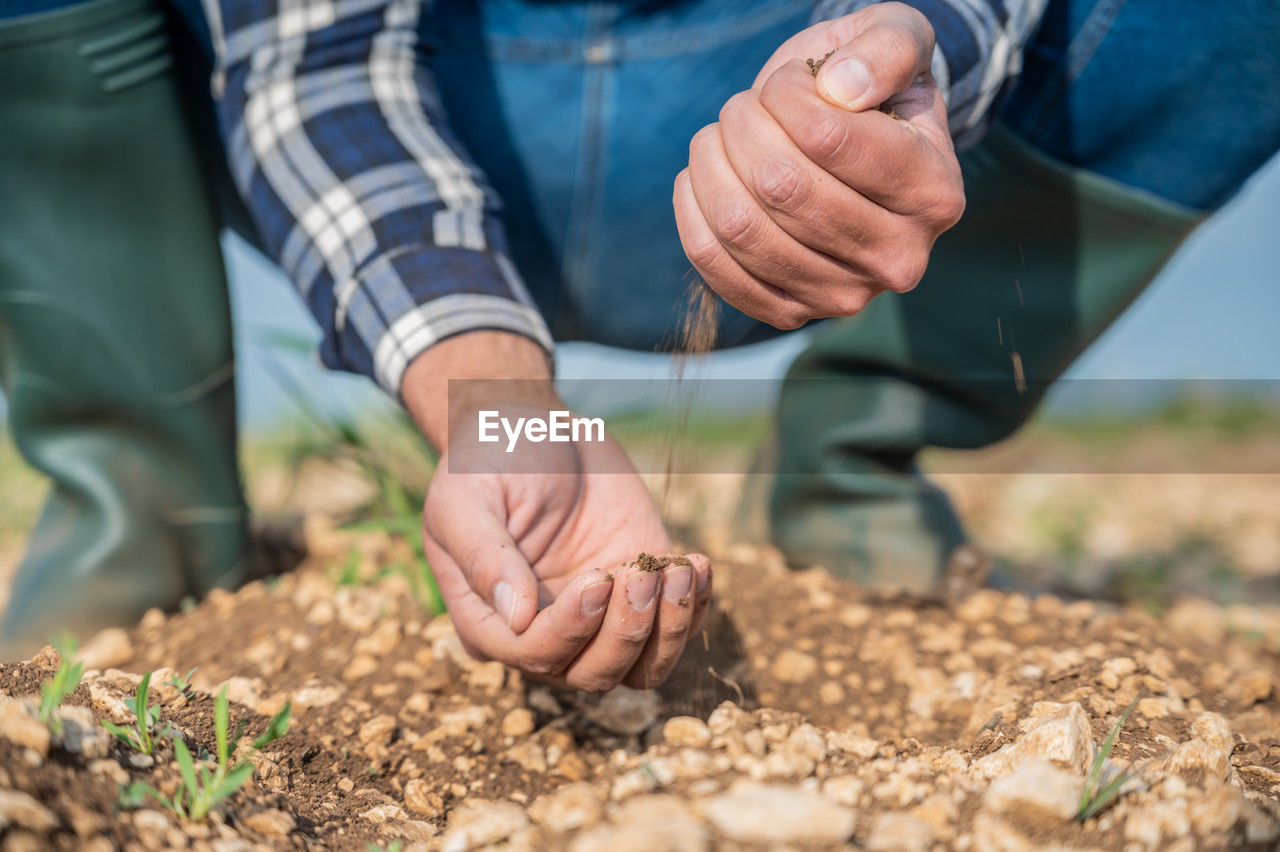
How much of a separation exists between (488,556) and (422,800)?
10.3 inches

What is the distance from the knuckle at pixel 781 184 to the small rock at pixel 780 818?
498mm

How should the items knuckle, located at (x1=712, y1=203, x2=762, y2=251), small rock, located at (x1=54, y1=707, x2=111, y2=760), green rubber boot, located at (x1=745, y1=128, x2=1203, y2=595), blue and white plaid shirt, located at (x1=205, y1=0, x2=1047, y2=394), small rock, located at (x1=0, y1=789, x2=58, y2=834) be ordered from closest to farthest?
small rock, located at (x1=0, y1=789, x2=58, y2=834) < small rock, located at (x1=54, y1=707, x2=111, y2=760) < knuckle, located at (x1=712, y1=203, x2=762, y2=251) < blue and white plaid shirt, located at (x1=205, y1=0, x2=1047, y2=394) < green rubber boot, located at (x1=745, y1=128, x2=1203, y2=595)

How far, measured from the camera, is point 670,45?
1.55 meters

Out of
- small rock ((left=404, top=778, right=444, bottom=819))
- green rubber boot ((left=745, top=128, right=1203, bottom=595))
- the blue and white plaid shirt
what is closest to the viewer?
small rock ((left=404, top=778, right=444, bottom=819))

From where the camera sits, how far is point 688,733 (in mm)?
914

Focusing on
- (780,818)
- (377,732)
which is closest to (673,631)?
(780,818)

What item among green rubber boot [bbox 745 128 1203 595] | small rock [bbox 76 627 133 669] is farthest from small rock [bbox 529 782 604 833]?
green rubber boot [bbox 745 128 1203 595]

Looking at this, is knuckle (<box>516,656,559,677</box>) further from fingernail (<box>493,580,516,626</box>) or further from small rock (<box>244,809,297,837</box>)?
small rock (<box>244,809,297,837</box>)

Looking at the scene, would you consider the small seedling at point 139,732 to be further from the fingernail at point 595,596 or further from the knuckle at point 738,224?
the knuckle at point 738,224

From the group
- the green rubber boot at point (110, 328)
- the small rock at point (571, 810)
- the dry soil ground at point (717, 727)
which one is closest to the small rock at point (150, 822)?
the dry soil ground at point (717, 727)

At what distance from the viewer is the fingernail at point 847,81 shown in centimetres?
79

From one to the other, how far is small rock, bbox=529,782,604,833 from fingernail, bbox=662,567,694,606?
0.20 meters

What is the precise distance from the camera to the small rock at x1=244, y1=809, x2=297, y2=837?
2.48ft

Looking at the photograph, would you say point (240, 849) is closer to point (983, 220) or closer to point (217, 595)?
point (217, 595)
